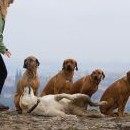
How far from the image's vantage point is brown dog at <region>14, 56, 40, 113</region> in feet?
44.7

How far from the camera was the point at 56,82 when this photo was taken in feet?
48.6

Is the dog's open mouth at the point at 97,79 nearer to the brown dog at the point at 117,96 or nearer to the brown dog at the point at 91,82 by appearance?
the brown dog at the point at 91,82

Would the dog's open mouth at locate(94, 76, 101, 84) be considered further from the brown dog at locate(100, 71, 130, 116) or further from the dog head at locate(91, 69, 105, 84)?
the brown dog at locate(100, 71, 130, 116)

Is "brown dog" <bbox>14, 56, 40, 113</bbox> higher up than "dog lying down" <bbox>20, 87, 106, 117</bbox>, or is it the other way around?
"brown dog" <bbox>14, 56, 40, 113</bbox>

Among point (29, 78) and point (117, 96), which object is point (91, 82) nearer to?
point (117, 96)

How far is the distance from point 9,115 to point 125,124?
2751mm

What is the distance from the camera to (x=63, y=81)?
14.8 metres

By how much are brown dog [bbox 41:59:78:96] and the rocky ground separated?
3309mm

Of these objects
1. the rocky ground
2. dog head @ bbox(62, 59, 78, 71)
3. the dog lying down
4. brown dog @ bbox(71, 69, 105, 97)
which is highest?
dog head @ bbox(62, 59, 78, 71)

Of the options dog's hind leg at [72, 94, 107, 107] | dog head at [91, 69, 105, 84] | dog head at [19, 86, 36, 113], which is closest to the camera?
dog's hind leg at [72, 94, 107, 107]

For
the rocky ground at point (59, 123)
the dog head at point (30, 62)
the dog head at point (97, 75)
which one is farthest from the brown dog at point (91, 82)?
the rocky ground at point (59, 123)

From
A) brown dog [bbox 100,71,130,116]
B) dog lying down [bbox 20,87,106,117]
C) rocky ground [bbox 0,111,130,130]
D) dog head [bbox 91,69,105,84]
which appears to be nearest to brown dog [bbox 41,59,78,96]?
dog head [bbox 91,69,105,84]

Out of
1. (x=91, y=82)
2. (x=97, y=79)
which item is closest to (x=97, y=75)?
(x=97, y=79)

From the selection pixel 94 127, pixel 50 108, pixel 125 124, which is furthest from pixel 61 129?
pixel 50 108
